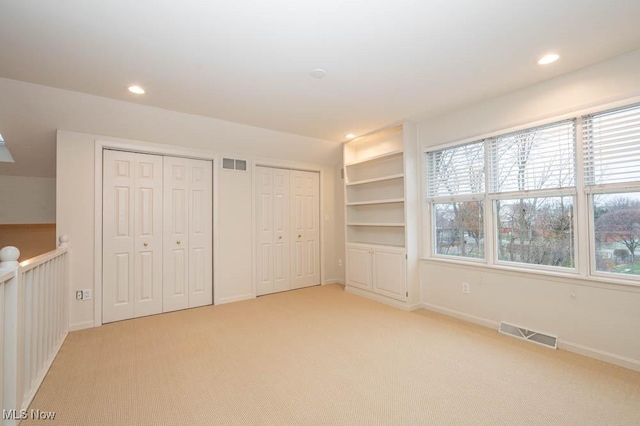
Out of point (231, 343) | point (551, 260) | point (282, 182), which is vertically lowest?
point (231, 343)

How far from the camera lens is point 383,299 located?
4.05 m

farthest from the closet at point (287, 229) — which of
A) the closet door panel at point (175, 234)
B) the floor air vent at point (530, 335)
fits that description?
the floor air vent at point (530, 335)

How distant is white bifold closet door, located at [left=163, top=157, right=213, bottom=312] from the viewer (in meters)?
3.83

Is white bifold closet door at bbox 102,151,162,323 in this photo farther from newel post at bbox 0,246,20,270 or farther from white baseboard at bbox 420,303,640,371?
white baseboard at bbox 420,303,640,371

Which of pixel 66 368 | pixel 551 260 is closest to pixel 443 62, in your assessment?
pixel 551 260

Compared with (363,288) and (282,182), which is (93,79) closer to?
(282,182)

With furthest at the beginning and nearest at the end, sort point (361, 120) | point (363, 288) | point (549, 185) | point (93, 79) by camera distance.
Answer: point (363, 288) < point (361, 120) < point (549, 185) < point (93, 79)

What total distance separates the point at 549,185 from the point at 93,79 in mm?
4351

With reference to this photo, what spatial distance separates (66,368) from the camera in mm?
2318

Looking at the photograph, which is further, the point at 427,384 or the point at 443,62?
the point at 443,62

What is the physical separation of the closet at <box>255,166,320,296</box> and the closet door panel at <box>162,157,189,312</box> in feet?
3.47

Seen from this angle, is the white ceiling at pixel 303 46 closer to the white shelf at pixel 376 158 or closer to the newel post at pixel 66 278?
the white shelf at pixel 376 158

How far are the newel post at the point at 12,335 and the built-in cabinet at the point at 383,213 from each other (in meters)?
3.55

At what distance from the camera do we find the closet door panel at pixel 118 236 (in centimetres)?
341
